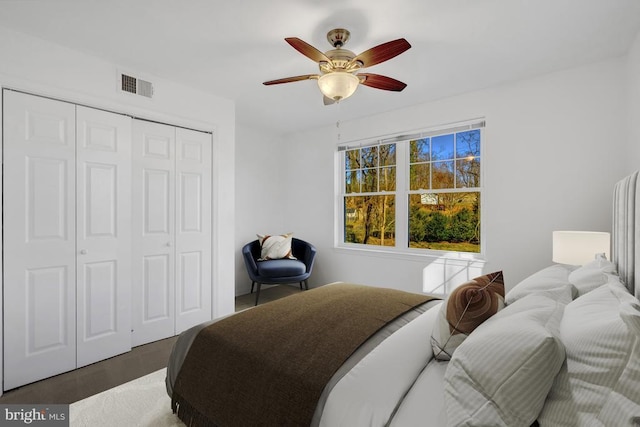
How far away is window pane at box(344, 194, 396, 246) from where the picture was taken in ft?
13.6

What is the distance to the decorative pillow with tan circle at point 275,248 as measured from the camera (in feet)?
14.1

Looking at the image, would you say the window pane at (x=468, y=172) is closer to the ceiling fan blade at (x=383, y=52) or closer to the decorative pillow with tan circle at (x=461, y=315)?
the ceiling fan blade at (x=383, y=52)

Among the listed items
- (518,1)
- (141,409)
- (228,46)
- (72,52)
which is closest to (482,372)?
(141,409)

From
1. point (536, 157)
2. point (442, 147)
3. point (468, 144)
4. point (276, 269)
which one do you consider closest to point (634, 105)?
point (536, 157)

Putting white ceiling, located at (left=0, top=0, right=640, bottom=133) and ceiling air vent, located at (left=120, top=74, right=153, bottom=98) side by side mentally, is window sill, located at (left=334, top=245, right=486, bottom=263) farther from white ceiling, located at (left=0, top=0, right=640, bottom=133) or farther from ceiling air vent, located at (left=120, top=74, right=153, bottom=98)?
ceiling air vent, located at (left=120, top=74, right=153, bottom=98)

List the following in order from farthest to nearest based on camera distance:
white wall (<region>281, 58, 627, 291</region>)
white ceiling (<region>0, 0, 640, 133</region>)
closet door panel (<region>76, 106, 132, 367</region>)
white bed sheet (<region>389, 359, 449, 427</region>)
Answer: white wall (<region>281, 58, 627, 291</region>) → closet door panel (<region>76, 106, 132, 367</region>) → white ceiling (<region>0, 0, 640, 133</region>) → white bed sheet (<region>389, 359, 449, 427</region>)

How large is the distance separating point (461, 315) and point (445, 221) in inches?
104

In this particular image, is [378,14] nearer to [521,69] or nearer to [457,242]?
[521,69]

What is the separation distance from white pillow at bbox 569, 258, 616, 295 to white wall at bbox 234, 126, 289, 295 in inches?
153

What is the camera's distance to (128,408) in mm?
1926

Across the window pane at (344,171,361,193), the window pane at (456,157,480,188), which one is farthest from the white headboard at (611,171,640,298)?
the window pane at (344,171,361,193)

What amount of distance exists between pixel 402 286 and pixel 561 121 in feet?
7.62

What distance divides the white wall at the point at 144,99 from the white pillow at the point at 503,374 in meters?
2.96

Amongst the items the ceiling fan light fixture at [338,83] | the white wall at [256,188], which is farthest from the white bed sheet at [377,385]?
the white wall at [256,188]
